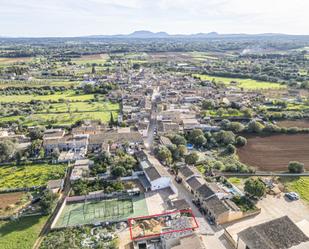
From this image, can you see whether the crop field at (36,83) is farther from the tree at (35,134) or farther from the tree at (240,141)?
the tree at (240,141)

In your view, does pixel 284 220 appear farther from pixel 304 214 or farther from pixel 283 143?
pixel 283 143

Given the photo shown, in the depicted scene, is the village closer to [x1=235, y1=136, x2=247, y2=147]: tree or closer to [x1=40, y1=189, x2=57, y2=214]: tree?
[x1=40, y1=189, x2=57, y2=214]: tree

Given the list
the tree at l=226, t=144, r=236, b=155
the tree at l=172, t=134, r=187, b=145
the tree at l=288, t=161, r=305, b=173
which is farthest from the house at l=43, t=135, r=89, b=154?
the tree at l=288, t=161, r=305, b=173

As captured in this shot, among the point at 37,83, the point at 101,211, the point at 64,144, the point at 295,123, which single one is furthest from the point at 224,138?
the point at 37,83

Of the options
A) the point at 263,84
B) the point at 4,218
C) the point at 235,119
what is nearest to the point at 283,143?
the point at 235,119

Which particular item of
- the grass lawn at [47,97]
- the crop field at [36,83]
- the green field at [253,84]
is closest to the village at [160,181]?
the grass lawn at [47,97]

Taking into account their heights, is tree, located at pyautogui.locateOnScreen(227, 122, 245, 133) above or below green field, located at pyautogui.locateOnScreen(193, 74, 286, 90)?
above

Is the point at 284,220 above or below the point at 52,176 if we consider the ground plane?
above

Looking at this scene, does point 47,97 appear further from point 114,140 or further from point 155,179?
point 155,179
